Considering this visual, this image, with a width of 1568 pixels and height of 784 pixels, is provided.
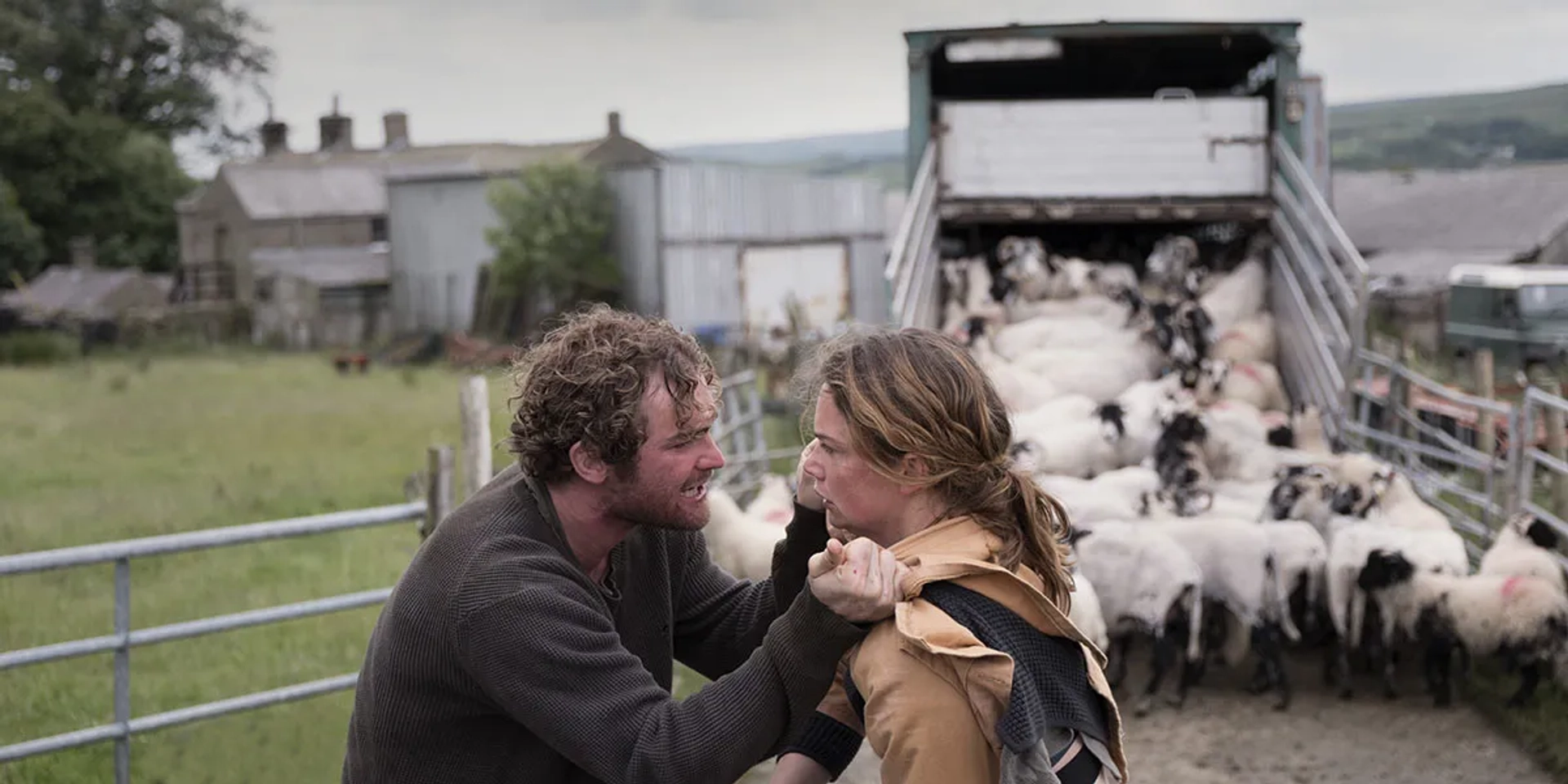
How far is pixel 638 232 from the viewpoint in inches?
1407

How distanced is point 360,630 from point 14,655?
409 cm

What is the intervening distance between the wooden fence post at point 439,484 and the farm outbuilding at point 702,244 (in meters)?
25.2

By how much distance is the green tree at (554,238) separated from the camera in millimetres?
35062

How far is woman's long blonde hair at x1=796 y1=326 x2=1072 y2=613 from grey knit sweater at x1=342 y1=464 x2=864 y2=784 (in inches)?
10.9

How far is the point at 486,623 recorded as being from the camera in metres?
2.71

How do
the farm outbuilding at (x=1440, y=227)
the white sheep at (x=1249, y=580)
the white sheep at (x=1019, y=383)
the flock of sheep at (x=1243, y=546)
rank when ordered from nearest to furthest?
the flock of sheep at (x=1243, y=546) < the white sheep at (x=1249, y=580) < the white sheep at (x=1019, y=383) < the farm outbuilding at (x=1440, y=227)

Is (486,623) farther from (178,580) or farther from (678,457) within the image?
(178,580)

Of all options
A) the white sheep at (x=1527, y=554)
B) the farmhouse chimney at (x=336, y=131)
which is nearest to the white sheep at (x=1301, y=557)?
the white sheep at (x=1527, y=554)

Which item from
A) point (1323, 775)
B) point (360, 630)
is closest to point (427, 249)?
point (360, 630)

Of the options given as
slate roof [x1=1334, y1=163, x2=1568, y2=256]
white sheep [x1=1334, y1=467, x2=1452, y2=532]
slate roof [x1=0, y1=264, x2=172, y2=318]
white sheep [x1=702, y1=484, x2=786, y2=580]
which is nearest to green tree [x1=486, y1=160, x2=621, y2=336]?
slate roof [x1=0, y1=264, x2=172, y2=318]

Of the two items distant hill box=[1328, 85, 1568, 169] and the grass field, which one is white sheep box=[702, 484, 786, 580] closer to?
the grass field

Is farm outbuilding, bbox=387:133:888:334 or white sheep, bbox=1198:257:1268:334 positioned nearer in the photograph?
white sheep, bbox=1198:257:1268:334

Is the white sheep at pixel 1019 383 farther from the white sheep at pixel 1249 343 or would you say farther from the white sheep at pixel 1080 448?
the white sheep at pixel 1249 343

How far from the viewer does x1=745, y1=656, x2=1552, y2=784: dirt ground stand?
22.2 ft
